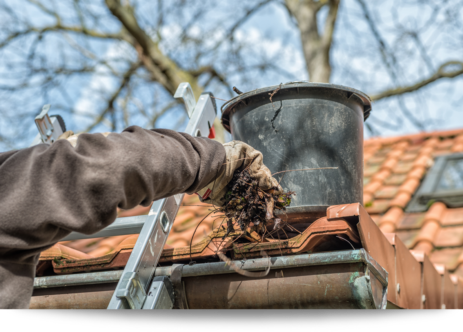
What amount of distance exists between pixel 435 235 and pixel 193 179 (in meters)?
2.73

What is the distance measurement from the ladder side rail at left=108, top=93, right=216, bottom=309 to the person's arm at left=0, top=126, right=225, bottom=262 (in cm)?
32

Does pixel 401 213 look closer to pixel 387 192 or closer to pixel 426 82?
pixel 387 192

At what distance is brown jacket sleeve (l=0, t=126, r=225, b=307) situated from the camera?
2.80 ft

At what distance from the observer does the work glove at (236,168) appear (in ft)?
4.35

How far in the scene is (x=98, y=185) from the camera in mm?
896

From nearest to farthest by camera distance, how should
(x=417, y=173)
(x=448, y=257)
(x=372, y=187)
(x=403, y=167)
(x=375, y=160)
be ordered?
(x=448, y=257), (x=372, y=187), (x=417, y=173), (x=403, y=167), (x=375, y=160)

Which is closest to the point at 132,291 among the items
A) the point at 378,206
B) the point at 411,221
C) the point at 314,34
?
the point at 411,221

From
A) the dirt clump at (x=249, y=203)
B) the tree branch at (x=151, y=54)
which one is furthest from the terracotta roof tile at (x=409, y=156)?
the tree branch at (x=151, y=54)

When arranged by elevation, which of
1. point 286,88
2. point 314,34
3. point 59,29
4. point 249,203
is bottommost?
point 249,203

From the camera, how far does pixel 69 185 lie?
2.89 feet

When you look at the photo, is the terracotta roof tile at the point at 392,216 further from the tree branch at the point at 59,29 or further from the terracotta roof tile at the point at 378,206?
the tree branch at the point at 59,29

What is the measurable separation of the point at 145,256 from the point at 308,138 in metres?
0.77

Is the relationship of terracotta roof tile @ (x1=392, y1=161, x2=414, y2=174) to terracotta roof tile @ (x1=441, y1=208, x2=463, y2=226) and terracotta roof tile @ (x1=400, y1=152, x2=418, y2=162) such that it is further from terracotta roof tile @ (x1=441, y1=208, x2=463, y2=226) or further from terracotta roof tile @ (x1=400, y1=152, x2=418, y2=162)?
terracotta roof tile @ (x1=441, y1=208, x2=463, y2=226)

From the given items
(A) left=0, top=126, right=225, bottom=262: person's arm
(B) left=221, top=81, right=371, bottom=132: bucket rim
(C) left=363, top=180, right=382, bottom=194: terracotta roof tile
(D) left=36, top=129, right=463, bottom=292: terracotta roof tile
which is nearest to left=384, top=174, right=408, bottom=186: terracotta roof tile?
(D) left=36, top=129, right=463, bottom=292: terracotta roof tile
